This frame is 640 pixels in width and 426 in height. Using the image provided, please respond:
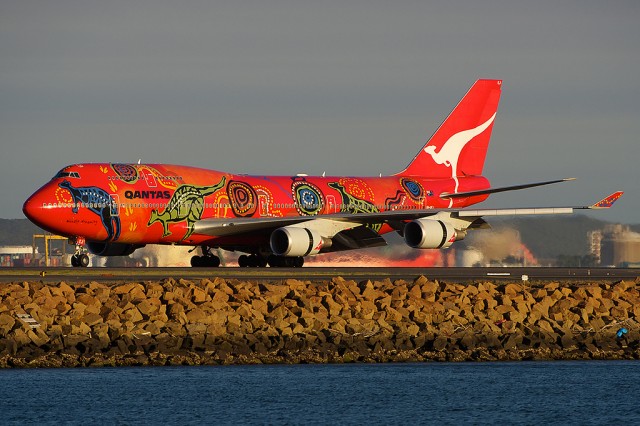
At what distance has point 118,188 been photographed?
47594mm

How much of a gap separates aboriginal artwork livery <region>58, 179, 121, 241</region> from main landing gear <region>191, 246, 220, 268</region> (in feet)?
20.4

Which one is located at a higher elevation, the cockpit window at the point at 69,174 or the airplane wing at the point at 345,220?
the cockpit window at the point at 69,174

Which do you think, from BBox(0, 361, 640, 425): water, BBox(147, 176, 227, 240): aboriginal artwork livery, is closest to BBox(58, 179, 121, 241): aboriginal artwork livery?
BBox(147, 176, 227, 240): aboriginal artwork livery

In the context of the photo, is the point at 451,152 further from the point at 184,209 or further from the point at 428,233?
the point at 184,209

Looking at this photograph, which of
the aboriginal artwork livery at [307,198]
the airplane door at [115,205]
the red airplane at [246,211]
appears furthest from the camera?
the aboriginal artwork livery at [307,198]

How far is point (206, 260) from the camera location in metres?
53.3

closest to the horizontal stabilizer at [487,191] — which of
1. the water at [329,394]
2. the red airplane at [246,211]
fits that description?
the red airplane at [246,211]

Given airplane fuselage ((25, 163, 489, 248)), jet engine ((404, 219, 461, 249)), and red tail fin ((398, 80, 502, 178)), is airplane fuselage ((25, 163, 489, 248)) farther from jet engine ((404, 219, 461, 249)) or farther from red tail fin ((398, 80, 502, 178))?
jet engine ((404, 219, 461, 249))

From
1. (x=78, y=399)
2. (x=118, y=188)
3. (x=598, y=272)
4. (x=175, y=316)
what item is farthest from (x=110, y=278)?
(x=598, y=272)

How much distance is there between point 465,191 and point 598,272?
30.9ft

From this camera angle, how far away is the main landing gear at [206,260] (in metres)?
53.3

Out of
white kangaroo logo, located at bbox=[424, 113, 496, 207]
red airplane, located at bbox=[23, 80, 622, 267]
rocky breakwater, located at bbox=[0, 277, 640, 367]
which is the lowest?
rocky breakwater, located at bbox=[0, 277, 640, 367]

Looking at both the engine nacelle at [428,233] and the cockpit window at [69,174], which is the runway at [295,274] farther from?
the cockpit window at [69,174]

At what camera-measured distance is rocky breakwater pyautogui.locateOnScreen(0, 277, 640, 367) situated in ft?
99.3
